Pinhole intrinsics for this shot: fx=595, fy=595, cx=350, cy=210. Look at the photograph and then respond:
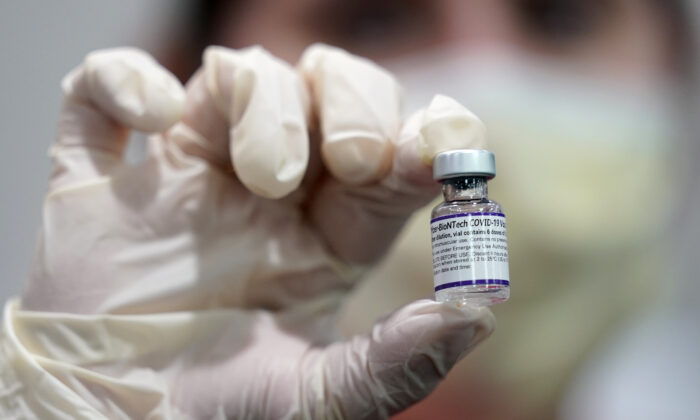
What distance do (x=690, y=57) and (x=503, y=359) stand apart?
1.06m

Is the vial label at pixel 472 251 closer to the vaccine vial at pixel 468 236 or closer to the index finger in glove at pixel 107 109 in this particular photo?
the vaccine vial at pixel 468 236

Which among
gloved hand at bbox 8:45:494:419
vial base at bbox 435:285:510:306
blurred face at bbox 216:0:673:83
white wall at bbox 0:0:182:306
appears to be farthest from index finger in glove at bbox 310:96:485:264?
white wall at bbox 0:0:182:306

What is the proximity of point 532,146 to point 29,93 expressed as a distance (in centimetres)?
115

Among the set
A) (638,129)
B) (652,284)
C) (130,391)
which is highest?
(638,129)

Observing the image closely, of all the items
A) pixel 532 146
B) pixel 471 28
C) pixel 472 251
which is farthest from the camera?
pixel 471 28

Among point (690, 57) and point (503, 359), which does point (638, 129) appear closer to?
point (690, 57)

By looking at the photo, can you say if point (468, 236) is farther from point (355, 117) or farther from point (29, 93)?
point (29, 93)

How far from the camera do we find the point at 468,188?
0.53m

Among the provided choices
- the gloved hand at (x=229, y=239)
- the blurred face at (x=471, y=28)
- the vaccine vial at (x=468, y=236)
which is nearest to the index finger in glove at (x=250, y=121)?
the gloved hand at (x=229, y=239)

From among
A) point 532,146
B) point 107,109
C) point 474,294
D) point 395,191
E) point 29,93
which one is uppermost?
point 29,93

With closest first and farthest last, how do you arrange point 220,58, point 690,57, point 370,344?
1. point 370,344
2. point 220,58
3. point 690,57

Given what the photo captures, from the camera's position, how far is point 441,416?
131 centimetres

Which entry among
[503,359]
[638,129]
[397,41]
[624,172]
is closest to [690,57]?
[638,129]

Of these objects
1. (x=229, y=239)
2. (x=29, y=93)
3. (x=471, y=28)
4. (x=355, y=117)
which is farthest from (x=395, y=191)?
(x=29, y=93)
